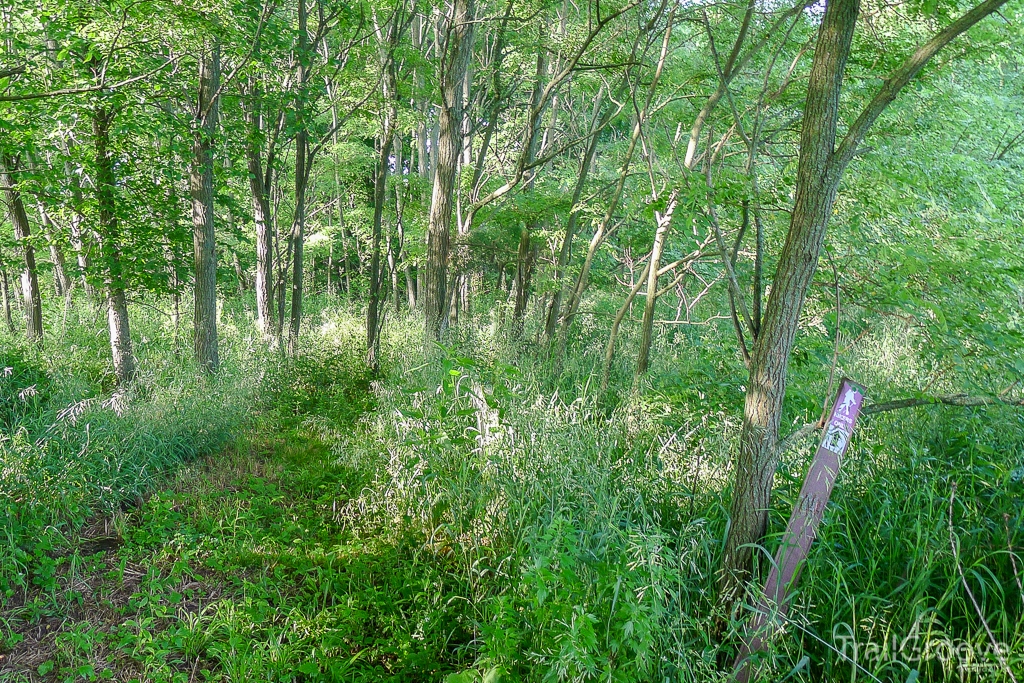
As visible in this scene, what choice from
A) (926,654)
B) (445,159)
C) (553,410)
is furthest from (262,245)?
(926,654)

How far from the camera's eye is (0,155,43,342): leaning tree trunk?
630cm

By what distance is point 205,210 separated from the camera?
6875 mm

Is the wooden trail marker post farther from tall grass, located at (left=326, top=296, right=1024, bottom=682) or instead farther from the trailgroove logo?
the trailgroove logo

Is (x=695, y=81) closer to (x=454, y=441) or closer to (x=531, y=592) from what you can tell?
(x=454, y=441)

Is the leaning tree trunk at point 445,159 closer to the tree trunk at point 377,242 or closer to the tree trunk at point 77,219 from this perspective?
the tree trunk at point 377,242

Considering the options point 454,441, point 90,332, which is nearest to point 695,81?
point 454,441

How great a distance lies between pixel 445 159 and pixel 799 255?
507cm

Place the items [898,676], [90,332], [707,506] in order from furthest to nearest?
[90,332] → [707,506] → [898,676]

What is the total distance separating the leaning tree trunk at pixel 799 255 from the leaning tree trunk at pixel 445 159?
15.7ft

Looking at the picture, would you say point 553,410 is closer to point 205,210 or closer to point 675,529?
point 675,529

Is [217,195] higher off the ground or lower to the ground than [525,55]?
lower

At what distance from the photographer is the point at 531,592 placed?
3.00 m

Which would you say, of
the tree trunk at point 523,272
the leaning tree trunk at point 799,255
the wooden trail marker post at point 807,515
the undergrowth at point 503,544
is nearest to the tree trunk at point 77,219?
the undergrowth at point 503,544

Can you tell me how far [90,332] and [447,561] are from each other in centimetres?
681
